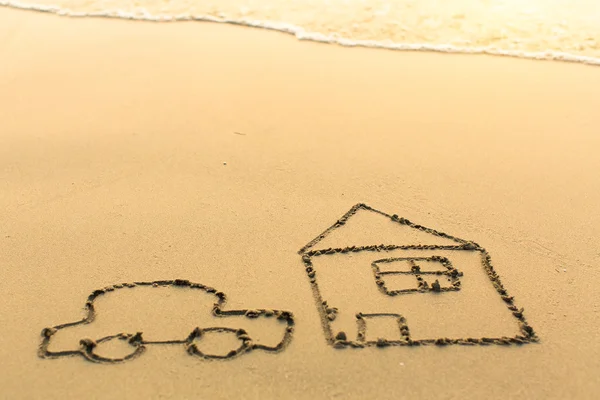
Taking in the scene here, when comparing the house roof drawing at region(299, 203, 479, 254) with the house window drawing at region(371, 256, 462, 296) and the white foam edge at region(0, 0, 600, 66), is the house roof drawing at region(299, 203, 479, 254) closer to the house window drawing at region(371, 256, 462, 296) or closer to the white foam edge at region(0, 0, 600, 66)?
the house window drawing at region(371, 256, 462, 296)

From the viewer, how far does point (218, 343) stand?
269 centimetres

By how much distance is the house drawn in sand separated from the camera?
2.76 meters

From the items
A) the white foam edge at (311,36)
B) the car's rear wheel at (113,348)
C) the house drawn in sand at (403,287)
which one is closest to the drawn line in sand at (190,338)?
the car's rear wheel at (113,348)

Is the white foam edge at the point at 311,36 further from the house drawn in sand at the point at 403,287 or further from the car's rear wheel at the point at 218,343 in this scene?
the car's rear wheel at the point at 218,343

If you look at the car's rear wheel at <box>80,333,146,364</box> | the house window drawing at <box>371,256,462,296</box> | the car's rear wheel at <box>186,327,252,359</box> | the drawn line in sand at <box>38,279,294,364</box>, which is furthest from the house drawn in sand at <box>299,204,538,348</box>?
the car's rear wheel at <box>80,333,146,364</box>

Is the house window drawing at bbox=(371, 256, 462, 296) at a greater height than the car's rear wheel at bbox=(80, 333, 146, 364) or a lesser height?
greater

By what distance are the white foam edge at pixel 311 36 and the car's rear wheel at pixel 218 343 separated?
12.2 feet

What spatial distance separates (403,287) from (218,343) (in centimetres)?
90

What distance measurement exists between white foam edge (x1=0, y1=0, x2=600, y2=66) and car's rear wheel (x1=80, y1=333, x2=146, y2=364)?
12.6 feet

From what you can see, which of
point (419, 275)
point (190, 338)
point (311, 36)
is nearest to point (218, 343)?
point (190, 338)

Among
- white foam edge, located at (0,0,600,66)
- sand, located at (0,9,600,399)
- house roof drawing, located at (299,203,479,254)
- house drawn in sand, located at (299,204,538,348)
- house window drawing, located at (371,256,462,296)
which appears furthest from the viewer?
white foam edge, located at (0,0,600,66)

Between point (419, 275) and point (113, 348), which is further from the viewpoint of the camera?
point (419, 275)

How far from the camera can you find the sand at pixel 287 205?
8.51 ft

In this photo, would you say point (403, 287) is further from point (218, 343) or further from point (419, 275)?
point (218, 343)
